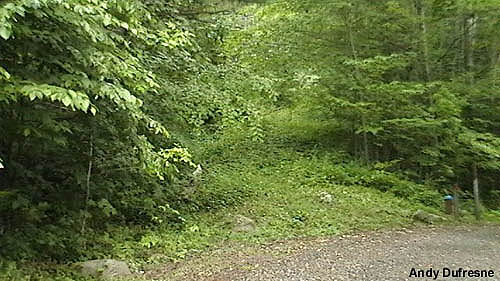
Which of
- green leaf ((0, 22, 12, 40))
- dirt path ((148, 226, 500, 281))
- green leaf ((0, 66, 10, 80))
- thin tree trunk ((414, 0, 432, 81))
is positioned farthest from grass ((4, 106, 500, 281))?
thin tree trunk ((414, 0, 432, 81))

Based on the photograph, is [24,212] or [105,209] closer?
[24,212]

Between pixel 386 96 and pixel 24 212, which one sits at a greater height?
pixel 386 96

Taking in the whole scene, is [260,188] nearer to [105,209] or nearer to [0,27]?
[105,209]

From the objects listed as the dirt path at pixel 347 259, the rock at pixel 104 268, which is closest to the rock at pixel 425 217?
the dirt path at pixel 347 259

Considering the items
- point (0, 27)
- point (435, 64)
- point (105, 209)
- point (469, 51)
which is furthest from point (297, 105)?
point (0, 27)

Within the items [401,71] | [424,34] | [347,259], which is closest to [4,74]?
[347,259]

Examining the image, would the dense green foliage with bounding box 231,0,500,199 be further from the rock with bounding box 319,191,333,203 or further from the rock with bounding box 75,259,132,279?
the rock with bounding box 75,259,132,279

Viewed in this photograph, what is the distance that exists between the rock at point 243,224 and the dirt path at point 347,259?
753 mm

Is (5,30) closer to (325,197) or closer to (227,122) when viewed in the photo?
(227,122)

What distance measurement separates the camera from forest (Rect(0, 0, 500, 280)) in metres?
4.02

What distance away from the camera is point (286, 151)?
12.4 m

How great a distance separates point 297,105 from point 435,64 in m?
3.66

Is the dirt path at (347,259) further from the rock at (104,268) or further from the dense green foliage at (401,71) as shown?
the dense green foliage at (401,71)

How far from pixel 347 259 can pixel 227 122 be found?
8.47ft
